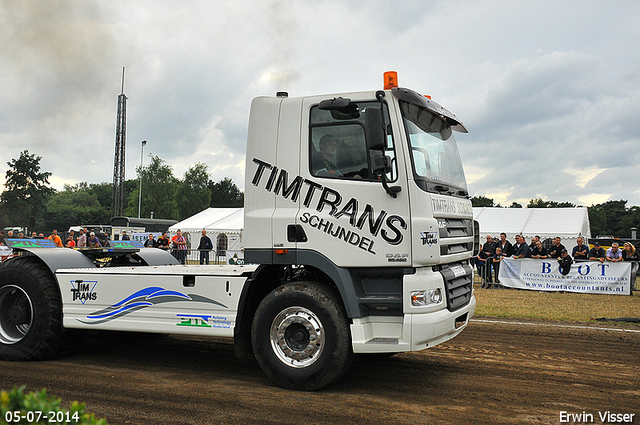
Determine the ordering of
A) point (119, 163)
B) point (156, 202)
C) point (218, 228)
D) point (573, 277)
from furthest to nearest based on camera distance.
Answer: point (156, 202) < point (119, 163) < point (218, 228) < point (573, 277)

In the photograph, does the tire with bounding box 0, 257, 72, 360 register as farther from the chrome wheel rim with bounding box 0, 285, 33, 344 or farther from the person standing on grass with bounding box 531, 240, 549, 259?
the person standing on grass with bounding box 531, 240, 549, 259

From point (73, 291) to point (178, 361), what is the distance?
154 cm

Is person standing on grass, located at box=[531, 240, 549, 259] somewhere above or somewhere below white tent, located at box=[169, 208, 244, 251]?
below

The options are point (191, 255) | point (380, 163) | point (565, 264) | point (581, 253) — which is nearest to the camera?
point (380, 163)

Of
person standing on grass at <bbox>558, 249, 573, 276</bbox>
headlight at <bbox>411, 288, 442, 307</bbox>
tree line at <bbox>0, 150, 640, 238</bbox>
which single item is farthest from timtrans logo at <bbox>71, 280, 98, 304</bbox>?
tree line at <bbox>0, 150, 640, 238</bbox>

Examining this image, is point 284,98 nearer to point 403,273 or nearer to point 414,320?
point 403,273

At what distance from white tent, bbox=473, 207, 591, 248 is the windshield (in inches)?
842

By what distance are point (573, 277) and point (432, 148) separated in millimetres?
12025

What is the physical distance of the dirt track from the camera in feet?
13.9

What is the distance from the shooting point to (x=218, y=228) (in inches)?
1229

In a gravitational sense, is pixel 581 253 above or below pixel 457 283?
above

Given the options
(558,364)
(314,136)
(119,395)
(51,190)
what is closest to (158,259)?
(119,395)

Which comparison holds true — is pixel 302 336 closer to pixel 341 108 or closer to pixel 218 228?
pixel 341 108

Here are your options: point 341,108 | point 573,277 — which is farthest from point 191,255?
point 341,108
